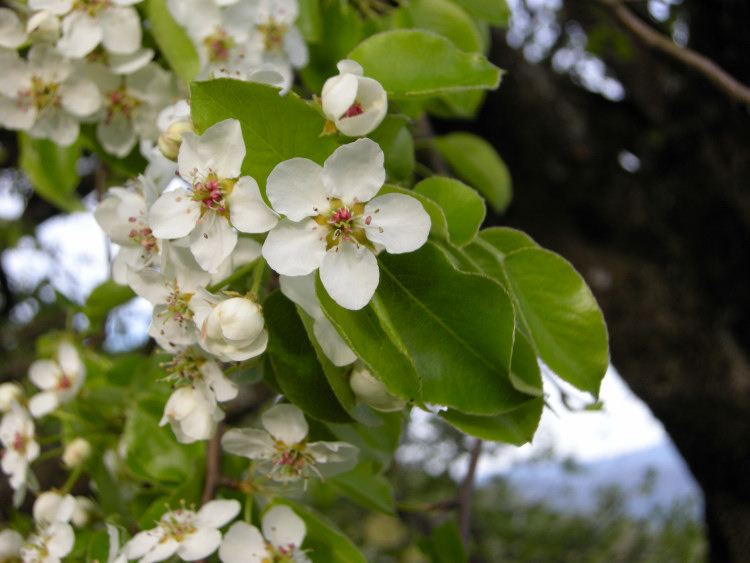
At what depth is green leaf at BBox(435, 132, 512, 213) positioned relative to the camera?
1300 mm

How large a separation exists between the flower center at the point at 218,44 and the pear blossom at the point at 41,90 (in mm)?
164

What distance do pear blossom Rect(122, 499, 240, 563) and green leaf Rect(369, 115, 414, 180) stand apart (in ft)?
1.26

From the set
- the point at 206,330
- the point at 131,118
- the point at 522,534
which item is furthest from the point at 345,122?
the point at 522,534

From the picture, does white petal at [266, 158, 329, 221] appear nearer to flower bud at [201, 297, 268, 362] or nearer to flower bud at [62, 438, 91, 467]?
flower bud at [201, 297, 268, 362]

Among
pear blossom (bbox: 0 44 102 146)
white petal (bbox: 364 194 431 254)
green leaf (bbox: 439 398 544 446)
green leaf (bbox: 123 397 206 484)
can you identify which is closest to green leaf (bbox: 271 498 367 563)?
green leaf (bbox: 123 397 206 484)

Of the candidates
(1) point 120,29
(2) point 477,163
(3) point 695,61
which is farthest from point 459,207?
(2) point 477,163

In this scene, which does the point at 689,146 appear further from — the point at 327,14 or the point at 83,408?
the point at 83,408

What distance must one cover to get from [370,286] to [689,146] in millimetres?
1835

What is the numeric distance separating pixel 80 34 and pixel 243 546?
634mm

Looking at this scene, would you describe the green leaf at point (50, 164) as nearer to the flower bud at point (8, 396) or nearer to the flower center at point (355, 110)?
the flower bud at point (8, 396)

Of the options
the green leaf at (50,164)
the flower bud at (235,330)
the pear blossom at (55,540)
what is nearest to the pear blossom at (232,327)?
the flower bud at (235,330)

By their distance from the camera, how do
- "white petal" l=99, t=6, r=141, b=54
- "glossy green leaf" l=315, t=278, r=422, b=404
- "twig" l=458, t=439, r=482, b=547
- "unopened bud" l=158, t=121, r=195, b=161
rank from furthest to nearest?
"twig" l=458, t=439, r=482, b=547
"white petal" l=99, t=6, r=141, b=54
"unopened bud" l=158, t=121, r=195, b=161
"glossy green leaf" l=315, t=278, r=422, b=404

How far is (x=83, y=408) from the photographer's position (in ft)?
2.95

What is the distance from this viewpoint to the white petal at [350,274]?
18.8 inches
